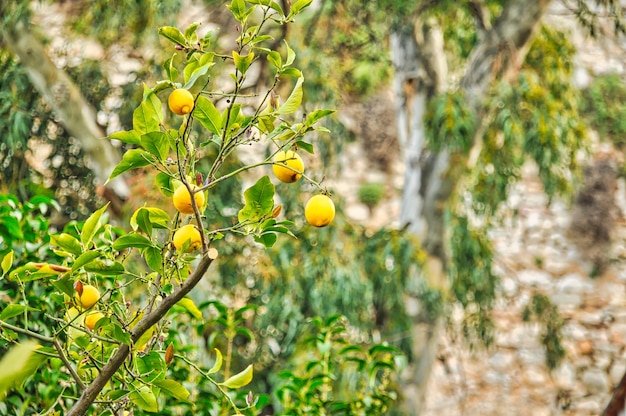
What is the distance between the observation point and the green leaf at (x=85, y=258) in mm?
1030

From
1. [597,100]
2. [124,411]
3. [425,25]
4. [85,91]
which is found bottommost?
[124,411]

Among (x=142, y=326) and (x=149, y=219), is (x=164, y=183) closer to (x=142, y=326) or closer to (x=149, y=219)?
(x=149, y=219)

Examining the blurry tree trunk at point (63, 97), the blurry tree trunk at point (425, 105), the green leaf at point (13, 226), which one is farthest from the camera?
the blurry tree trunk at point (425, 105)

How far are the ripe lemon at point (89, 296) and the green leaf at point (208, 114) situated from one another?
0.26 meters

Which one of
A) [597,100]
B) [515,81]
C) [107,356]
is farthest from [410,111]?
[107,356]

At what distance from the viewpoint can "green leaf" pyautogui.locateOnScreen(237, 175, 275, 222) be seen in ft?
3.50

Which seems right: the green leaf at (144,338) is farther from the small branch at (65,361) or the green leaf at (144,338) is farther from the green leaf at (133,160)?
the green leaf at (133,160)

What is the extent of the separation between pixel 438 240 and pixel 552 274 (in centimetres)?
234

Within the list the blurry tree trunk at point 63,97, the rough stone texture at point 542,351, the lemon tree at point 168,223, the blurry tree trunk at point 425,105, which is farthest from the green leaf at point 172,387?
the rough stone texture at point 542,351

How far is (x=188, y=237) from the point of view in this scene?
1.04 metres

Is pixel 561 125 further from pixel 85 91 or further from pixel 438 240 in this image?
pixel 85 91

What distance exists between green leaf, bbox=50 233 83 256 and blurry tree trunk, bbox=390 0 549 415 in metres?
3.26

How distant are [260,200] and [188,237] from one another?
102mm

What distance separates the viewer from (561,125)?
432cm
